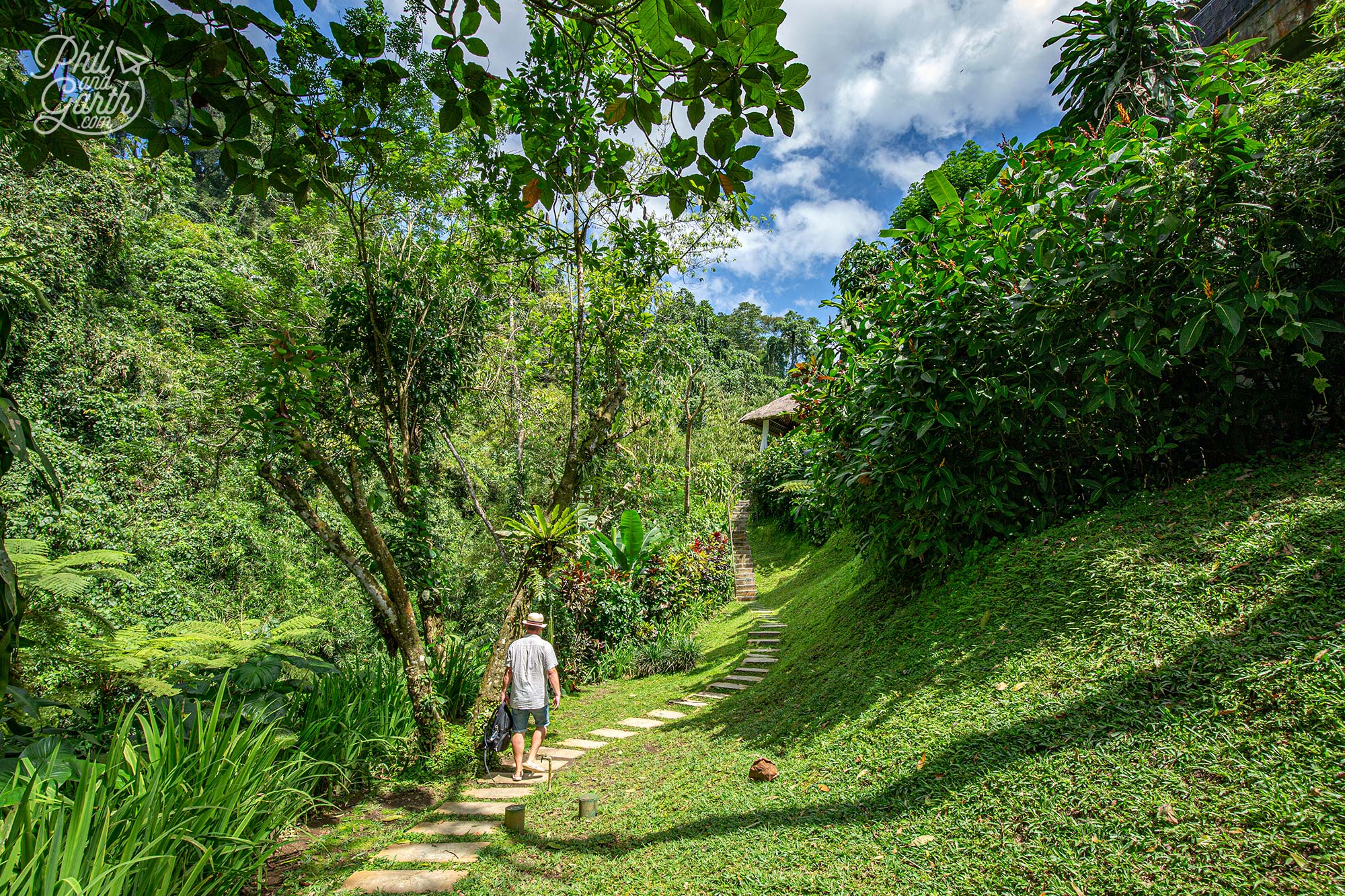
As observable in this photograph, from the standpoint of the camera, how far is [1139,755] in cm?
228

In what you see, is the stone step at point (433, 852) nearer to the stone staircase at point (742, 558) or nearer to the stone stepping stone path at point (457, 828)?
the stone stepping stone path at point (457, 828)

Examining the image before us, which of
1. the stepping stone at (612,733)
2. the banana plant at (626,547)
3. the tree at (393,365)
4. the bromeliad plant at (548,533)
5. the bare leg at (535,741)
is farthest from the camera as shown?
the banana plant at (626,547)

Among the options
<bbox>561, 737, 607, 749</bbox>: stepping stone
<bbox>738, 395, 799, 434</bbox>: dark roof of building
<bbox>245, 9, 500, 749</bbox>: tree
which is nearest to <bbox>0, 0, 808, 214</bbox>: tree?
<bbox>245, 9, 500, 749</bbox>: tree

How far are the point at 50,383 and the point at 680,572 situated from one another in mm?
11668

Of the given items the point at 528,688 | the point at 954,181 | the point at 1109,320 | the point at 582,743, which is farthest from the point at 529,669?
the point at 954,181

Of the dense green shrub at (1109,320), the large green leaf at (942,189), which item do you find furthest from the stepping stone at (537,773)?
the large green leaf at (942,189)

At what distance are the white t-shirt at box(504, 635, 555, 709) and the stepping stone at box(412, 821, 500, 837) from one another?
128 cm

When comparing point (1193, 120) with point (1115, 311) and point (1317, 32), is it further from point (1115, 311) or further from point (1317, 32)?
point (1317, 32)

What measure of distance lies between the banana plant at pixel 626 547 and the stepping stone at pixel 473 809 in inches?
235

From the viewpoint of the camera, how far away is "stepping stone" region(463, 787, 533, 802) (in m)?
4.68

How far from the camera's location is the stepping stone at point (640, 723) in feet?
20.0

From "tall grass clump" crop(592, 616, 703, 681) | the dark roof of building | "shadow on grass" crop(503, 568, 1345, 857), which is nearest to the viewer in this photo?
"shadow on grass" crop(503, 568, 1345, 857)

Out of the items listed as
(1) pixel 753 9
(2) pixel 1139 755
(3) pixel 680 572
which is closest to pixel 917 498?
(2) pixel 1139 755

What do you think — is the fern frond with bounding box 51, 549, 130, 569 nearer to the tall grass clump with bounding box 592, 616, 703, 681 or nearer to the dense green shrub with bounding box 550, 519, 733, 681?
the dense green shrub with bounding box 550, 519, 733, 681
